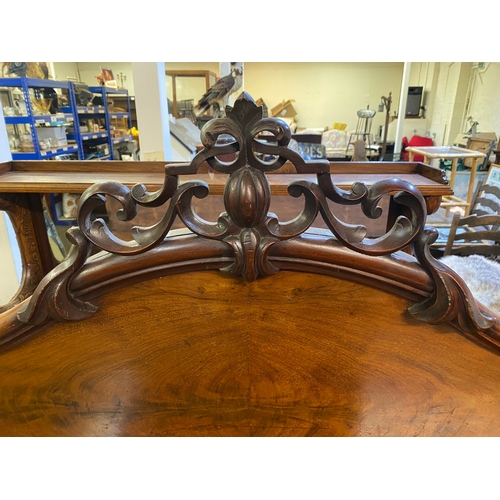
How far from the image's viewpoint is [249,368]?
1.66 ft

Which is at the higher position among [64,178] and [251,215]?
[251,215]

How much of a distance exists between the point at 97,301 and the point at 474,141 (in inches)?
209

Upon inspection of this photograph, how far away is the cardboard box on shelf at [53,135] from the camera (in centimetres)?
233

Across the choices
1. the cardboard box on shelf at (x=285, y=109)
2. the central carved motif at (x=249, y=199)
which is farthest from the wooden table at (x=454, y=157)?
the cardboard box on shelf at (x=285, y=109)

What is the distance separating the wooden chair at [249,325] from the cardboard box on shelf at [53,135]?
7.31 ft

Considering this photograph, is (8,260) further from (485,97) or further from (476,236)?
(485,97)

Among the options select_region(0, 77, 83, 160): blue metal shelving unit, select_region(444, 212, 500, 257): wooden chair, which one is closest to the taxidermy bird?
select_region(0, 77, 83, 160): blue metal shelving unit

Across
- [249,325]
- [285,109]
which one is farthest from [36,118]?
[285,109]

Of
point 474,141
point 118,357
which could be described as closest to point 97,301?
point 118,357

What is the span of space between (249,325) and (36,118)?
2.12m

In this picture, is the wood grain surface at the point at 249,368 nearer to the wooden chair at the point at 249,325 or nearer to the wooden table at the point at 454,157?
the wooden chair at the point at 249,325

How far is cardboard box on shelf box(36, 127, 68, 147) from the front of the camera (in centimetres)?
→ 233

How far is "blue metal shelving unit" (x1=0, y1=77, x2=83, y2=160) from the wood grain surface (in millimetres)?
1919

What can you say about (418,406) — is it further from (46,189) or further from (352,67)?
(352,67)
